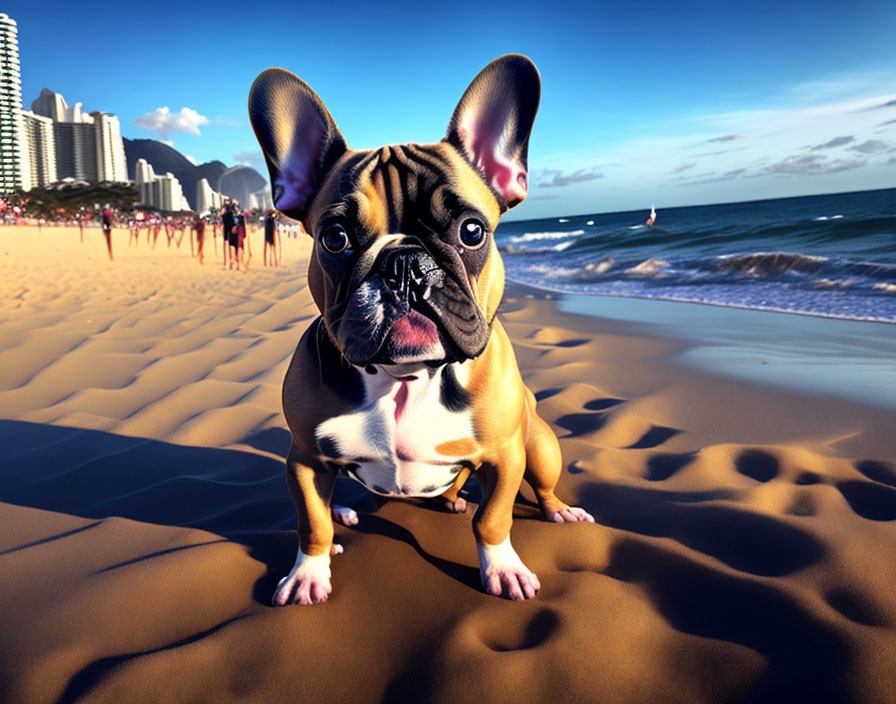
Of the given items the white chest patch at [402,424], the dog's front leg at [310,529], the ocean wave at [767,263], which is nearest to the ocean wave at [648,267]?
the ocean wave at [767,263]

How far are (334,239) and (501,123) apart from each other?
2.20 ft

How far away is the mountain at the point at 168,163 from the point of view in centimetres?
16762

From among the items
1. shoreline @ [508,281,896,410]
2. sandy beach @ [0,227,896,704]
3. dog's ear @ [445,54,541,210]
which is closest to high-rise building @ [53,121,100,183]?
shoreline @ [508,281,896,410]

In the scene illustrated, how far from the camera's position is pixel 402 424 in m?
1.67

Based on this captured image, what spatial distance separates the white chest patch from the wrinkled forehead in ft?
1.42

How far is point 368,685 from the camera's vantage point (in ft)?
4.58

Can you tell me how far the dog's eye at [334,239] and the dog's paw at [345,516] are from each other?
1.12 meters

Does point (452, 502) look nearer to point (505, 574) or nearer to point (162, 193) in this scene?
point (505, 574)

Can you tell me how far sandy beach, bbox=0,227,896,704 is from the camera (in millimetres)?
1399

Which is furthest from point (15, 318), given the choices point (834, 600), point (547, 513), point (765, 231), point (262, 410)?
point (765, 231)

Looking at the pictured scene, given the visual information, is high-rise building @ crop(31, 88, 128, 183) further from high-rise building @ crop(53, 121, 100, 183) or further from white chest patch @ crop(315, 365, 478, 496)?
white chest patch @ crop(315, 365, 478, 496)

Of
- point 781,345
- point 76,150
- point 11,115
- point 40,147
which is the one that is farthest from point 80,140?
point 781,345

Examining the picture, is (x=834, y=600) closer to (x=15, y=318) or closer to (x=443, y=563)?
(x=443, y=563)

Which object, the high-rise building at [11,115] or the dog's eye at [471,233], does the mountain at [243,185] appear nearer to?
the high-rise building at [11,115]
